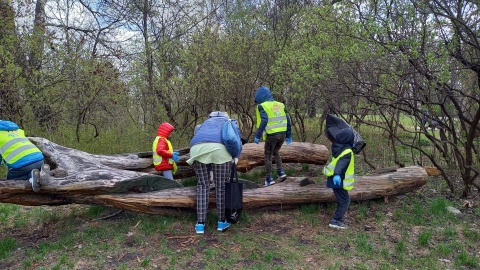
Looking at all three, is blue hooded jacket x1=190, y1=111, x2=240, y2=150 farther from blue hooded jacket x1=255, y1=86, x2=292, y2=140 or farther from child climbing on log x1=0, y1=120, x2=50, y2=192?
child climbing on log x1=0, y1=120, x2=50, y2=192

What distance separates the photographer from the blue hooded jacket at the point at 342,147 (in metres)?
5.07

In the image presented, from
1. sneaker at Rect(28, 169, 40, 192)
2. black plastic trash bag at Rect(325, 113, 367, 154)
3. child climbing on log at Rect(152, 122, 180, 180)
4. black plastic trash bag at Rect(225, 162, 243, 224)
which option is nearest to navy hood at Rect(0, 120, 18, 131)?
sneaker at Rect(28, 169, 40, 192)

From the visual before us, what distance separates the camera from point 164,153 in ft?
20.2

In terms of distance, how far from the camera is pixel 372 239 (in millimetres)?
4988

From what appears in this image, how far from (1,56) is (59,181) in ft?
14.3

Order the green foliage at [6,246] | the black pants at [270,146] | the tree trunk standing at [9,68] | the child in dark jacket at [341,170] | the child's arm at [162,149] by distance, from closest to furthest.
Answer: the green foliage at [6,246]
the child in dark jacket at [341,170]
the child's arm at [162,149]
the black pants at [270,146]
the tree trunk standing at [9,68]

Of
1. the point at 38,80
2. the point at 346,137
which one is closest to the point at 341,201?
the point at 346,137

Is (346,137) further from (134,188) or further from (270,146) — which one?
(134,188)

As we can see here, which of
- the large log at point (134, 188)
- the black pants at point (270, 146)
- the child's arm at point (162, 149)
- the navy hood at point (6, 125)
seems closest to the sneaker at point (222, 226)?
the large log at point (134, 188)

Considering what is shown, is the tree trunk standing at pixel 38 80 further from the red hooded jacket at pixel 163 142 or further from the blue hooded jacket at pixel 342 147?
the blue hooded jacket at pixel 342 147

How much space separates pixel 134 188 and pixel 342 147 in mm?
2950

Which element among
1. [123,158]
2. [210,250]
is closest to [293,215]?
[210,250]

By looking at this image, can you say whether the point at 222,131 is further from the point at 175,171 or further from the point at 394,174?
the point at 394,174

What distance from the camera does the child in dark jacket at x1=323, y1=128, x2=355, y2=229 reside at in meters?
5.07
